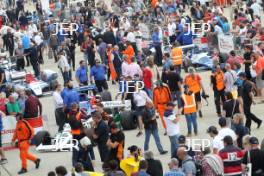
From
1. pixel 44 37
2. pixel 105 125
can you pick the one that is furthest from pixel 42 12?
pixel 105 125

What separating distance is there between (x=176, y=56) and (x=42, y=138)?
7.73 metres

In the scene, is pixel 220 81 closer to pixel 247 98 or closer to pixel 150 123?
pixel 247 98

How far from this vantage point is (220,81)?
24.1m

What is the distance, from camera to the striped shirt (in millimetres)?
15969

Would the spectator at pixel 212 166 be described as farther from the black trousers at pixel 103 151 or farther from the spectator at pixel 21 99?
the spectator at pixel 21 99

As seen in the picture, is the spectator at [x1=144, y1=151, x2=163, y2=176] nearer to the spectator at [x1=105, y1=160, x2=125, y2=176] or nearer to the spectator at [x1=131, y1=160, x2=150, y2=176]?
the spectator at [x1=131, y1=160, x2=150, y2=176]

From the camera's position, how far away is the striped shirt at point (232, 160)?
1597 centimetres

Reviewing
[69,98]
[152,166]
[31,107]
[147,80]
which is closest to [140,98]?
[147,80]

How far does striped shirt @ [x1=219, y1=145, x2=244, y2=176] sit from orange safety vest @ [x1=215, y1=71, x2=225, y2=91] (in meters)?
8.20

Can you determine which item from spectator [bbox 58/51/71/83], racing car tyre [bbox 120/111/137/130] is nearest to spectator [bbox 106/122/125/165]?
racing car tyre [bbox 120/111/137/130]

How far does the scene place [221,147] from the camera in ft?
56.1

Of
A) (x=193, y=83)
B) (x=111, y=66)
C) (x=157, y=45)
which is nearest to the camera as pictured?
(x=193, y=83)

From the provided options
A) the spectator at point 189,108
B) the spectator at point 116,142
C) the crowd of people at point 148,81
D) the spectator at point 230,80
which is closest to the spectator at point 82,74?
the crowd of people at point 148,81

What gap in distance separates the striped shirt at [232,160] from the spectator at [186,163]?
54 centimetres
